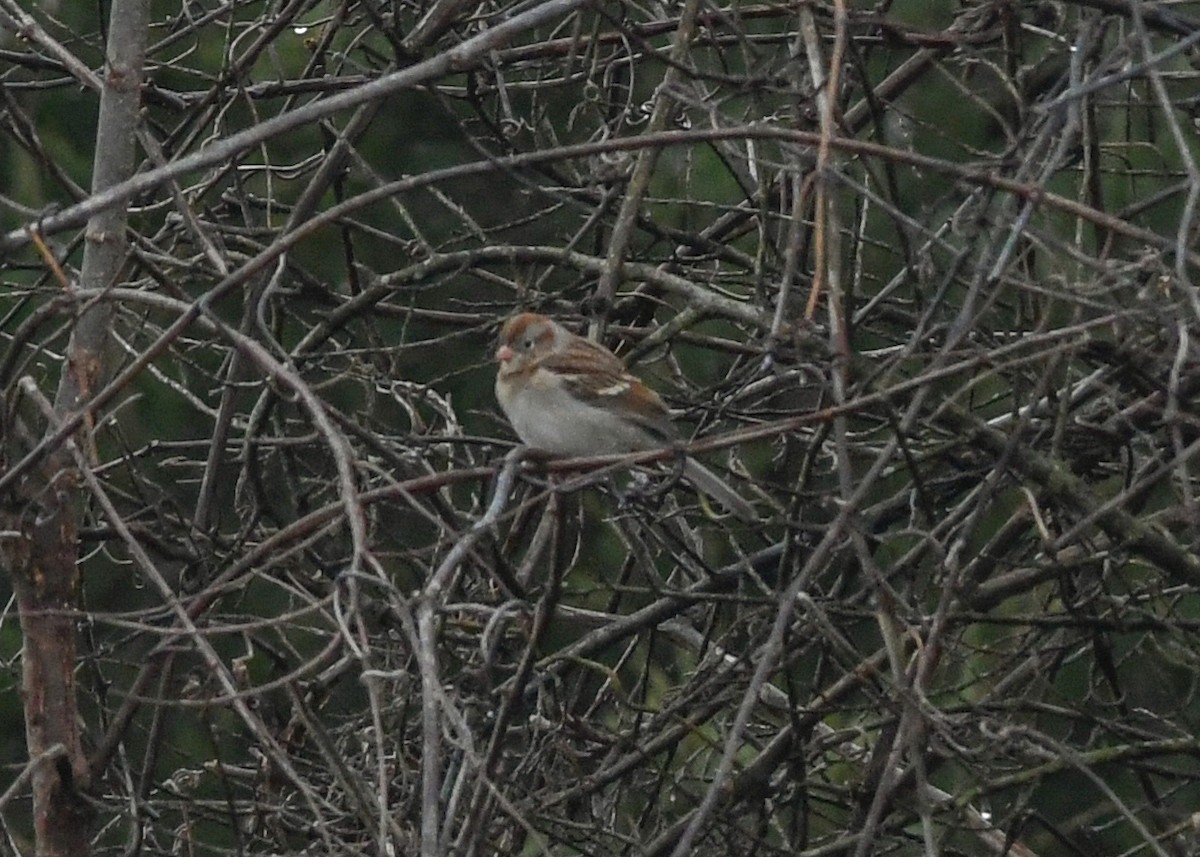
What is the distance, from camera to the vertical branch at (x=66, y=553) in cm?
338

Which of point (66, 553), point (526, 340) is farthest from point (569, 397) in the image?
point (66, 553)

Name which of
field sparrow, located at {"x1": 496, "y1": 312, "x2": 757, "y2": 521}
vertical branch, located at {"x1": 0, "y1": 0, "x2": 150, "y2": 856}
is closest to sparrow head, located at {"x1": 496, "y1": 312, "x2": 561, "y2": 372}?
field sparrow, located at {"x1": 496, "y1": 312, "x2": 757, "y2": 521}

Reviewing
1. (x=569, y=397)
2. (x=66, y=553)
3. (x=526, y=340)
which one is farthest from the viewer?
(x=569, y=397)

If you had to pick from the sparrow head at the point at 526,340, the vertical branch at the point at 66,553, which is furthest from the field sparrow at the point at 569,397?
the vertical branch at the point at 66,553

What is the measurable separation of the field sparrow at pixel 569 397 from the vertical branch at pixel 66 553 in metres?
1.09

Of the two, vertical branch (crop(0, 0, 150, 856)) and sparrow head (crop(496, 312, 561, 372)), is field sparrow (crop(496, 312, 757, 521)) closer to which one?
sparrow head (crop(496, 312, 561, 372))

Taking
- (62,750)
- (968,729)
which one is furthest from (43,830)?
(968,729)

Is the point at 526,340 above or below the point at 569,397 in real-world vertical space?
above

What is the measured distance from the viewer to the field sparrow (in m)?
4.50

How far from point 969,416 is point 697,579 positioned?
128 centimetres

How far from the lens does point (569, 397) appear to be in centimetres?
474

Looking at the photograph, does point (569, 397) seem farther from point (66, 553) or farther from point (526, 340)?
point (66, 553)

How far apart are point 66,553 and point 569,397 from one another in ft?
5.27

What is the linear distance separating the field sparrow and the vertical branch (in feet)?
3.57
